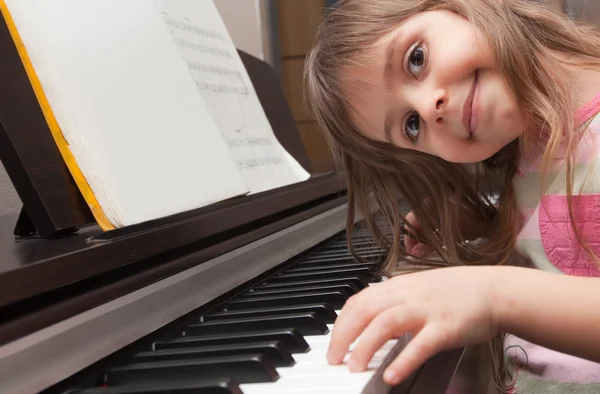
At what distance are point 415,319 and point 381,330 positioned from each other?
37mm

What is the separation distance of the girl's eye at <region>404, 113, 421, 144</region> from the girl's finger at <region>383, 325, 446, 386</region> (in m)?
0.65

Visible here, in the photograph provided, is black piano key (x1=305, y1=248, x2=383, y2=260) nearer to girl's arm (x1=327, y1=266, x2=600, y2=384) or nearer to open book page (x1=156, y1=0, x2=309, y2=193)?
open book page (x1=156, y1=0, x2=309, y2=193)

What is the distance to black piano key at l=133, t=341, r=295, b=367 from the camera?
0.70 metres

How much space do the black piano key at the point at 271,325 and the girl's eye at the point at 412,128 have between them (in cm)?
54

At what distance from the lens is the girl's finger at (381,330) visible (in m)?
0.66

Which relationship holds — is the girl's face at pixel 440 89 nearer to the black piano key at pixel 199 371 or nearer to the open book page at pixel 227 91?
the open book page at pixel 227 91

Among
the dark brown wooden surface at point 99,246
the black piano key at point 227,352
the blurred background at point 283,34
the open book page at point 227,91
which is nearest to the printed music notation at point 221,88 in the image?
the open book page at point 227,91

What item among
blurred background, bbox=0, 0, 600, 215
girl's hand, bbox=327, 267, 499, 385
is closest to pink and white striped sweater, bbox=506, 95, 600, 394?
girl's hand, bbox=327, 267, 499, 385

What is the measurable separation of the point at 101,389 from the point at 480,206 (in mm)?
Answer: 1067

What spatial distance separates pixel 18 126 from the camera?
0.82m

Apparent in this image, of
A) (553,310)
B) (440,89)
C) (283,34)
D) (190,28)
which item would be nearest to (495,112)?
(440,89)

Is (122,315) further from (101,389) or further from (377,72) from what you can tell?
(377,72)

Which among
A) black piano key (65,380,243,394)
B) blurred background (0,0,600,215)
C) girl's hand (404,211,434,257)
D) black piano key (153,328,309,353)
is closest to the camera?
black piano key (65,380,243,394)

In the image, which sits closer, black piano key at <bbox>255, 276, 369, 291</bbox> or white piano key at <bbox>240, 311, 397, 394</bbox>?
white piano key at <bbox>240, 311, 397, 394</bbox>
